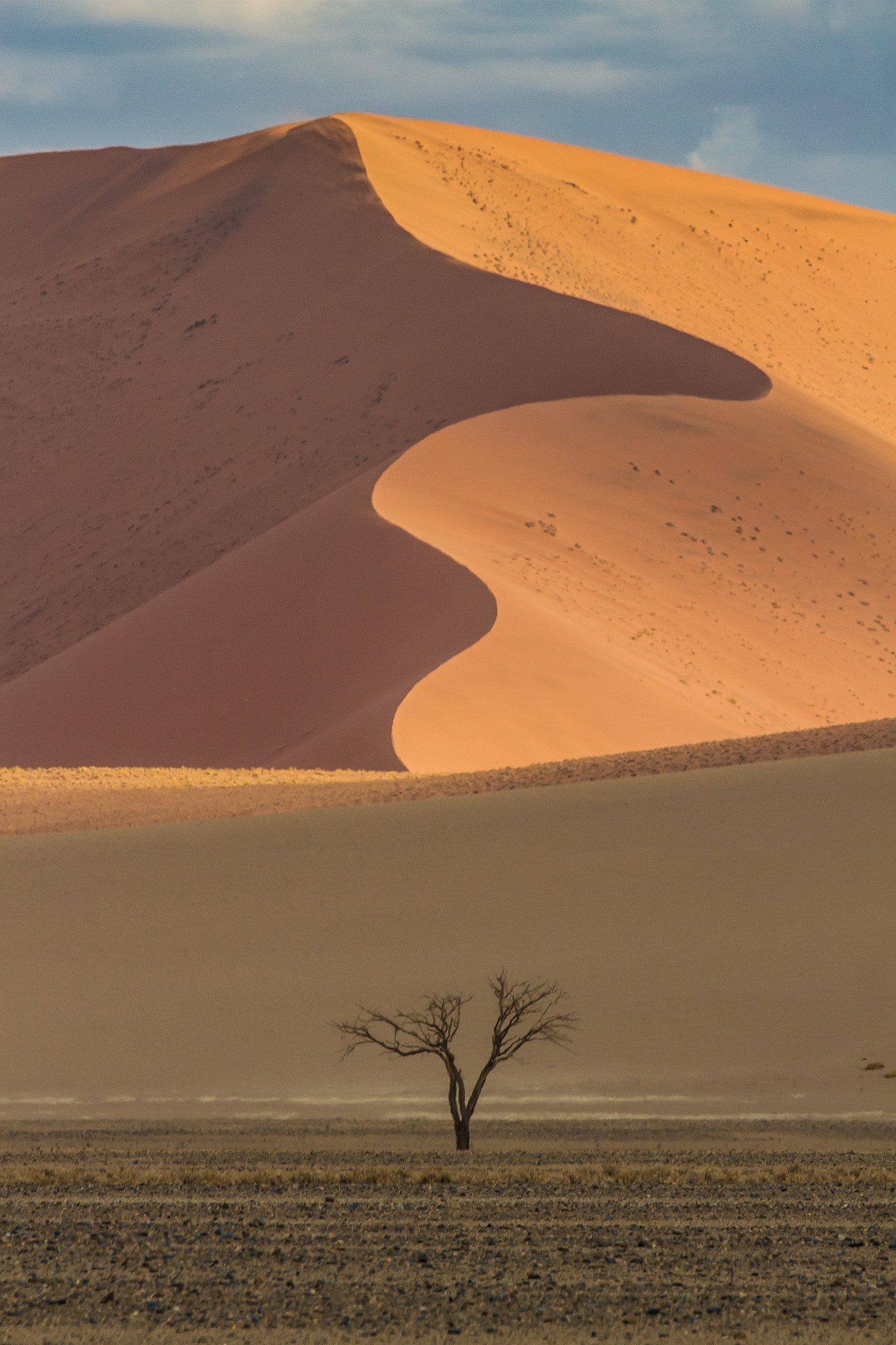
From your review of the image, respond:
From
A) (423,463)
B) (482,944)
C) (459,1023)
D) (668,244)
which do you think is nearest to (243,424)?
(423,463)

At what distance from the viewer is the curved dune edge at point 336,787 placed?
68.3ft

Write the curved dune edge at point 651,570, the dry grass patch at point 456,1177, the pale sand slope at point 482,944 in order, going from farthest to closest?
the curved dune edge at point 651,570
the pale sand slope at point 482,944
the dry grass patch at point 456,1177

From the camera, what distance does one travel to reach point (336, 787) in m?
21.7

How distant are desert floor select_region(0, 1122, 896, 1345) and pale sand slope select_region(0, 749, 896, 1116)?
280cm

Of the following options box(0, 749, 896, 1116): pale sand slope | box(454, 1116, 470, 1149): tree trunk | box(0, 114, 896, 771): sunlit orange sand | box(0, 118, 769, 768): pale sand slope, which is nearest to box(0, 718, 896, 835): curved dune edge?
box(0, 749, 896, 1116): pale sand slope

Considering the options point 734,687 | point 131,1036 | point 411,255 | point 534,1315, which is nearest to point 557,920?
point 131,1036

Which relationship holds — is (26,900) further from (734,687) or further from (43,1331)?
(734,687)

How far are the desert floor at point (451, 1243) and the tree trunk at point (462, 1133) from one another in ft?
0.71

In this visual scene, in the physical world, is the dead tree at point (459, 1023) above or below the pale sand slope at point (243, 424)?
below

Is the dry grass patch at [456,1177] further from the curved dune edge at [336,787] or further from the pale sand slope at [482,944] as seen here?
the curved dune edge at [336,787]

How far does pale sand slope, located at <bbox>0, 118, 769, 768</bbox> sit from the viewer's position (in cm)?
2948

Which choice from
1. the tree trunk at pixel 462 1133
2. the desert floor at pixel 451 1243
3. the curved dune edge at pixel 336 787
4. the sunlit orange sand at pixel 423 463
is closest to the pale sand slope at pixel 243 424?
the sunlit orange sand at pixel 423 463

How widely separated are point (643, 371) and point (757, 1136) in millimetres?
32458

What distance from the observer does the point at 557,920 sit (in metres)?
16.6
